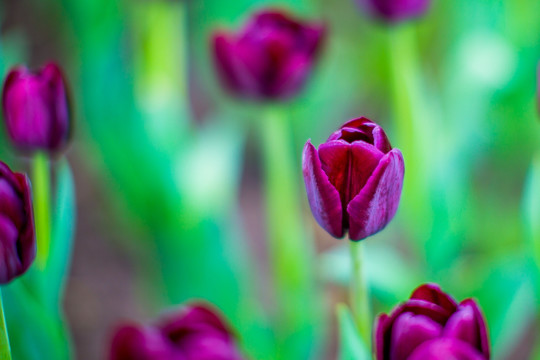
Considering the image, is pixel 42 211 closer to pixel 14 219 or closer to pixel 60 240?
pixel 60 240

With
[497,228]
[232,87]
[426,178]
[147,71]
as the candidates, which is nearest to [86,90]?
[147,71]

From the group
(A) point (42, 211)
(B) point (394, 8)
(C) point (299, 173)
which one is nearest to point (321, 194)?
(A) point (42, 211)

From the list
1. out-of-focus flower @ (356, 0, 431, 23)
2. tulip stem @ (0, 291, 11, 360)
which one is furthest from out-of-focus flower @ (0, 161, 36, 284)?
out-of-focus flower @ (356, 0, 431, 23)

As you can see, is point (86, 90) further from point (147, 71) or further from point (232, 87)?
point (232, 87)

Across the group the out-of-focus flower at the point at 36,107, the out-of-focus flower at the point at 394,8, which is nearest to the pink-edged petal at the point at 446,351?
the out-of-focus flower at the point at 36,107

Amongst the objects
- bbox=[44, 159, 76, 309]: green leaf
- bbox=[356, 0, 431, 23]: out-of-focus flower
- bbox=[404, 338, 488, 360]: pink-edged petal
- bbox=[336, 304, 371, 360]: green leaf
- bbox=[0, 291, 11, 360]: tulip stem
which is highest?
bbox=[356, 0, 431, 23]: out-of-focus flower

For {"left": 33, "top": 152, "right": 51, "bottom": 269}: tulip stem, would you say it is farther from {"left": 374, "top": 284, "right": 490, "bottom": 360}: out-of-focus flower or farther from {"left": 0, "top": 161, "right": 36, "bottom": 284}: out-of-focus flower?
{"left": 374, "top": 284, "right": 490, "bottom": 360}: out-of-focus flower
